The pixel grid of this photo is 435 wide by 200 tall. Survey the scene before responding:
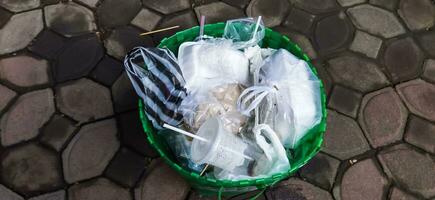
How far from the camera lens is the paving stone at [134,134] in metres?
1.86

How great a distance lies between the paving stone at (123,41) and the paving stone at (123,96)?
6.4 inches

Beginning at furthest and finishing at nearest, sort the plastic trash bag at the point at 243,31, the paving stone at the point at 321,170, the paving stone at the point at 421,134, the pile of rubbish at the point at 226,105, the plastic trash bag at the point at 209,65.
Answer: the paving stone at the point at 421,134 < the paving stone at the point at 321,170 < the plastic trash bag at the point at 243,31 < the plastic trash bag at the point at 209,65 < the pile of rubbish at the point at 226,105

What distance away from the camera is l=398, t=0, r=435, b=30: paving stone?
7.58 feet

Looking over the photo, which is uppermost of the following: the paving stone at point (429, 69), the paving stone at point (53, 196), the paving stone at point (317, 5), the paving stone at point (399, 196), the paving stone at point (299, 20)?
the paving stone at point (317, 5)

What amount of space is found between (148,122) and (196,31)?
0.48 metres

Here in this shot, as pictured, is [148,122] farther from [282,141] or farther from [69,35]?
[69,35]

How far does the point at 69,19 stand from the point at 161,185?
112 centimetres

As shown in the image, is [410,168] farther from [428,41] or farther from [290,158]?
[428,41]

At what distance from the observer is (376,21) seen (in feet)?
7.57

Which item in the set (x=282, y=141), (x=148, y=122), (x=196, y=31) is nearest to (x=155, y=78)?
(x=148, y=122)

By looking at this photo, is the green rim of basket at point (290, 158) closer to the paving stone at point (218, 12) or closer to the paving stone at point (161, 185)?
the paving stone at point (161, 185)

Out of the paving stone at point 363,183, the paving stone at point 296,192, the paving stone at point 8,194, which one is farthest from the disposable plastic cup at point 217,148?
Answer: the paving stone at point 8,194

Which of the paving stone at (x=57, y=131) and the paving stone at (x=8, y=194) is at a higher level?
the paving stone at (x=57, y=131)

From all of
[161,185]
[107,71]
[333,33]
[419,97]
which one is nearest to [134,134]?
[161,185]
